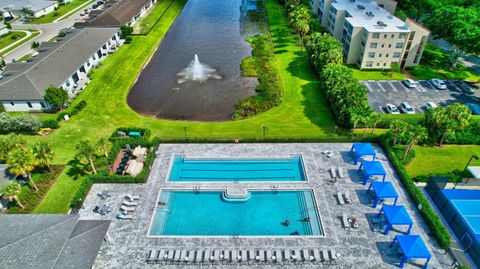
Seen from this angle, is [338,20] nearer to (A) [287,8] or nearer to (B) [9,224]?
(A) [287,8]

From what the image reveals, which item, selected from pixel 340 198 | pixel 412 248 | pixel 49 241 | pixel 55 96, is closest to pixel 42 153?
pixel 49 241

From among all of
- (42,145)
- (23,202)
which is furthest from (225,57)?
(23,202)

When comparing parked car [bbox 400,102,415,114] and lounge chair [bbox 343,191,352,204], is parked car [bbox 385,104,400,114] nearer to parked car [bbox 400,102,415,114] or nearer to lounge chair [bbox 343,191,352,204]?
parked car [bbox 400,102,415,114]

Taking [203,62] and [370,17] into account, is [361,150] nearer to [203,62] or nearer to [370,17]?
[370,17]

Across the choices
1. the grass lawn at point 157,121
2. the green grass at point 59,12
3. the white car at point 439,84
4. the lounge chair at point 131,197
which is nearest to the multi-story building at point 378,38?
the white car at point 439,84

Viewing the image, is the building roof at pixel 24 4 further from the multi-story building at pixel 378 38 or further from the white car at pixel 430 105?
the white car at pixel 430 105

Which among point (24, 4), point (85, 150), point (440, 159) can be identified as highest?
point (24, 4)
